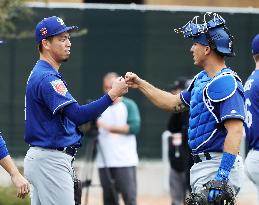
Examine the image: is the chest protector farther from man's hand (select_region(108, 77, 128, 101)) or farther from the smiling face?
the smiling face

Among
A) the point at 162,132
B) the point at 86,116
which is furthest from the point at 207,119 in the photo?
the point at 162,132

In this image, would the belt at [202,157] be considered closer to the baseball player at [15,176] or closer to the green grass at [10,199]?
the baseball player at [15,176]

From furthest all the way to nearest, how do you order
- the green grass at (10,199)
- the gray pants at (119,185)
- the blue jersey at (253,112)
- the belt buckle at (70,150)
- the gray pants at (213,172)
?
the gray pants at (119,185) → the green grass at (10,199) → the blue jersey at (253,112) → the belt buckle at (70,150) → the gray pants at (213,172)

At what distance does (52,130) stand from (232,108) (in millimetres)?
1528

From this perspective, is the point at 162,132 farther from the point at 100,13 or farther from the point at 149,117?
the point at 100,13

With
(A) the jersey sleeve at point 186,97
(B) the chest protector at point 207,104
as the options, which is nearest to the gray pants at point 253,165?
(A) the jersey sleeve at point 186,97

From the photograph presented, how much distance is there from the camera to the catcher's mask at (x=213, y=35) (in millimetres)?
8383

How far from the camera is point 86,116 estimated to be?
8.44 m

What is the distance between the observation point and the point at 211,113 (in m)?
8.23

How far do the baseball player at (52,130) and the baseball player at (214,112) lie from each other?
2.37 ft

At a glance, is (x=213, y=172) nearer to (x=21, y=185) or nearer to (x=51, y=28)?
(x=21, y=185)

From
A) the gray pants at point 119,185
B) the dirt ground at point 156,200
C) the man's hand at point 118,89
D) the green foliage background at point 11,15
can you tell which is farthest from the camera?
the dirt ground at point 156,200

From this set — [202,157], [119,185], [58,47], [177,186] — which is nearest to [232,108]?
[202,157]

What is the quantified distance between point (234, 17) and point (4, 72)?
382cm
